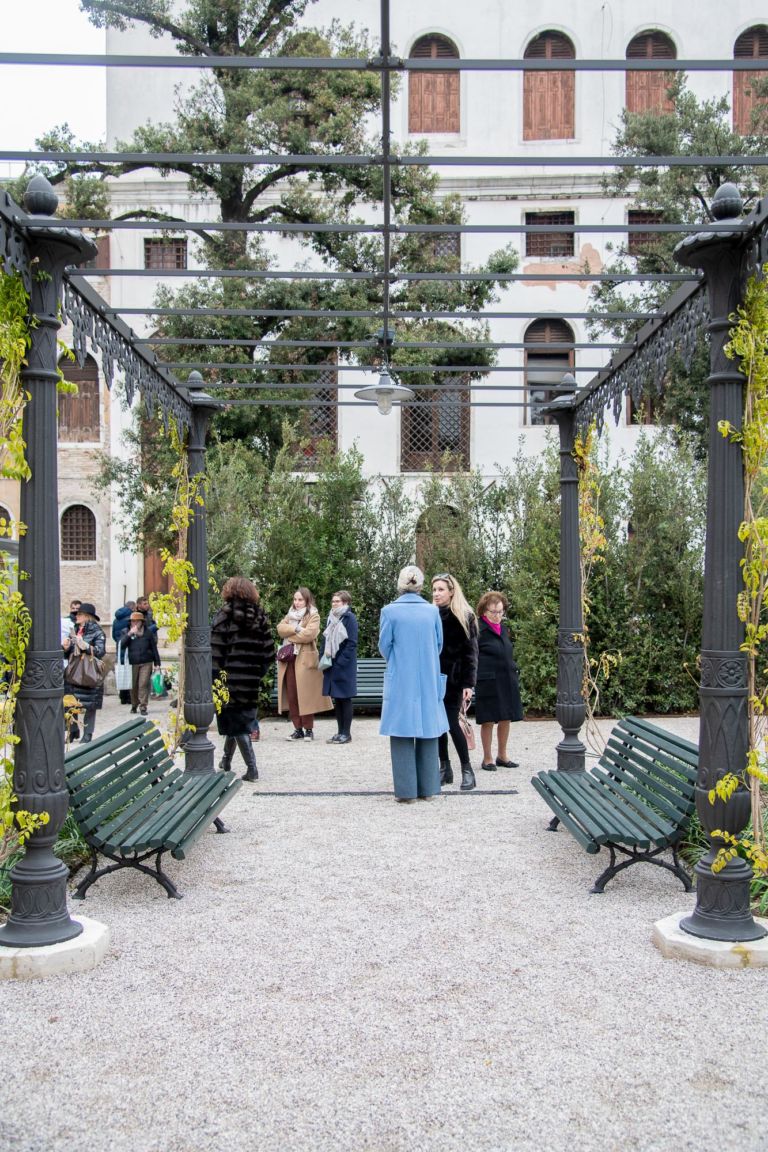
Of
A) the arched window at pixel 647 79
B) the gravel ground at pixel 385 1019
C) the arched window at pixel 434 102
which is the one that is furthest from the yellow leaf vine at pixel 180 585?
the arched window at pixel 647 79

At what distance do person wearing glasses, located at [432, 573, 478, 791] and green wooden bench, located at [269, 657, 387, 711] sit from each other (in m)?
4.99

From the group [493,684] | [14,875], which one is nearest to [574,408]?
[493,684]

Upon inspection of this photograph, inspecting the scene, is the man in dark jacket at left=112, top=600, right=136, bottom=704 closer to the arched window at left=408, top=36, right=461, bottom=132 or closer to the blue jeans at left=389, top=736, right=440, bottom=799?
the blue jeans at left=389, top=736, right=440, bottom=799

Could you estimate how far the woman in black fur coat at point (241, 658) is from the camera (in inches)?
344

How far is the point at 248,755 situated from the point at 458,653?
6.44 ft

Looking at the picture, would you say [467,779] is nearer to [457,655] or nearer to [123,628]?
[457,655]

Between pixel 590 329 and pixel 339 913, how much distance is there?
1863cm

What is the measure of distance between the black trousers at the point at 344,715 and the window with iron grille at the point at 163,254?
16632 mm

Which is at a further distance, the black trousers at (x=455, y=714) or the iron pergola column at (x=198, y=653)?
the black trousers at (x=455, y=714)

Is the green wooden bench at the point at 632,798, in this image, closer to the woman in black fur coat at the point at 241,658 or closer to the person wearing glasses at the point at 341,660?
the woman in black fur coat at the point at 241,658

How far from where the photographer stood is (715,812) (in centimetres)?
461

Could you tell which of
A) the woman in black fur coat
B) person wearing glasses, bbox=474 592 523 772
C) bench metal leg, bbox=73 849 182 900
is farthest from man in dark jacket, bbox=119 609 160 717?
bench metal leg, bbox=73 849 182 900

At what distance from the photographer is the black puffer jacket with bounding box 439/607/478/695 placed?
28.2 feet

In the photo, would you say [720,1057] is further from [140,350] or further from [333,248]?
[333,248]
